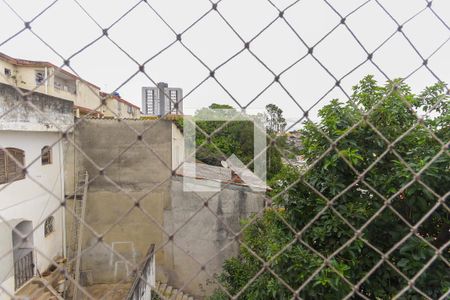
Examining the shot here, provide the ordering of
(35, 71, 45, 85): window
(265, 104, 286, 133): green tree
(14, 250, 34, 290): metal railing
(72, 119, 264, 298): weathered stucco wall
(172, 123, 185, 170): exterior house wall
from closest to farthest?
(35, 71, 45, 85): window → (265, 104, 286, 133): green tree → (14, 250, 34, 290): metal railing → (72, 119, 264, 298): weathered stucco wall → (172, 123, 185, 170): exterior house wall

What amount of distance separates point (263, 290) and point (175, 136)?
363 cm

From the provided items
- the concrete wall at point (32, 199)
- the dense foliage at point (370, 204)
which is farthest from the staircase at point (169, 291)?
the dense foliage at point (370, 204)

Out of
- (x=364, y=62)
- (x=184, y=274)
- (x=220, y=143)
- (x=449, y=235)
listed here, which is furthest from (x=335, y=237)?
(x=220, y=143)

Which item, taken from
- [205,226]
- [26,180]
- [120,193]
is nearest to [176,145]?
[120,193]

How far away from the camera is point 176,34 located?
0.74 meters

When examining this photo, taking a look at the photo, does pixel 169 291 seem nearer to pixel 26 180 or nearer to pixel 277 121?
pixel 26 180

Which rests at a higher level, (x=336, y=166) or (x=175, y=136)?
(x=175, y=136)

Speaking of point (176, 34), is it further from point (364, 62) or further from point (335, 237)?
point (335, 237)

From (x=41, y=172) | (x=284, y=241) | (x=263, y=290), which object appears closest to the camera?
(x=284, y=241)

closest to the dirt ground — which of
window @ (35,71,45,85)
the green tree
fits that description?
window @ (35,71,45,85)

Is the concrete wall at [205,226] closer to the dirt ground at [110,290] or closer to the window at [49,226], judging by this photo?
the dirt ground at [110,290]

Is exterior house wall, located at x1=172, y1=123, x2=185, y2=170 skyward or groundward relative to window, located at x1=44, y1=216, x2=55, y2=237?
skyward

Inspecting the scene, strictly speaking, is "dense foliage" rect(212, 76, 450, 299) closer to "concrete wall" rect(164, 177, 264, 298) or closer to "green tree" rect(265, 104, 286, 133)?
"green tree" rect(265, 104, 286, 133)

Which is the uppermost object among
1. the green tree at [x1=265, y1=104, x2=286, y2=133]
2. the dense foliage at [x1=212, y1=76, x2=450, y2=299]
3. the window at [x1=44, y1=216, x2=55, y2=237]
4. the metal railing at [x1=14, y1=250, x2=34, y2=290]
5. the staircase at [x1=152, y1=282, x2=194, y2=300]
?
the green tree at [x1=265, y1=104, x2=286, y2=133]
